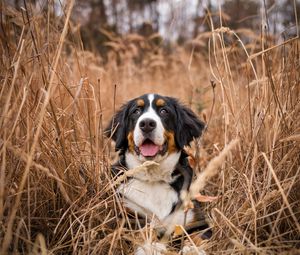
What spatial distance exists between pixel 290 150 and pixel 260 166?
1.31ft

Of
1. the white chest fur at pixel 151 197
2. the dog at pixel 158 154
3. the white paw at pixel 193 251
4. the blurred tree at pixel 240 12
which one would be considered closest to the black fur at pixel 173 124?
the dog at pixel 158 154

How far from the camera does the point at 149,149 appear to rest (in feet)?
10.4

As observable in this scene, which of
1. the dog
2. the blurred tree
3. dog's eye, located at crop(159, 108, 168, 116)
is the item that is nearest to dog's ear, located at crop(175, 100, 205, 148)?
A: the dog

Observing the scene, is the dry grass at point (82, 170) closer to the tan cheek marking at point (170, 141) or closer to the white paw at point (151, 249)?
the white paw at point (151, 249)

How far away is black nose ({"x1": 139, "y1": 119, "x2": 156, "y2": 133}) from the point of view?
3.10 meters

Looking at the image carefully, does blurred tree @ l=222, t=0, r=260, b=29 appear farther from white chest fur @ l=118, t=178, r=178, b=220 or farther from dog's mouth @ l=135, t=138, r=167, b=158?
white chest fur @ l=118, t=178, r=178, b=220

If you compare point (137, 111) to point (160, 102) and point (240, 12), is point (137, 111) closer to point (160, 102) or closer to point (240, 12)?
point (160, 102)

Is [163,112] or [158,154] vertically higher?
[163,112]

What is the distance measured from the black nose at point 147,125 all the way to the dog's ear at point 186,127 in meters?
0.34

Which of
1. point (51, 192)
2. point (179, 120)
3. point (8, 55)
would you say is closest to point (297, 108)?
point (179, 120)

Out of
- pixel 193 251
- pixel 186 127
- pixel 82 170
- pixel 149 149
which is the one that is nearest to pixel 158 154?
pixel 149 149

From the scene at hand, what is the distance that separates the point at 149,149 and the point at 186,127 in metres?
0.47

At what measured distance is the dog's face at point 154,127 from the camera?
10.3ft

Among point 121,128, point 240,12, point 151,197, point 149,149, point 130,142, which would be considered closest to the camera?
point 151,197
